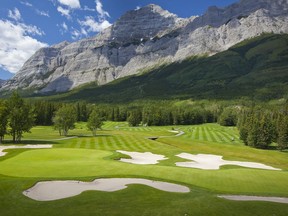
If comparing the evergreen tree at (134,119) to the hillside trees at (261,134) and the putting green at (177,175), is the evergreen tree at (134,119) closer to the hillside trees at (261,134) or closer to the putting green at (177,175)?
Result: the hillside trees at (261,134)

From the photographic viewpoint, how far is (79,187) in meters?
23.2

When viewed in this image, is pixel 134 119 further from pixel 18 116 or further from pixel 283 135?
pixel 18 116

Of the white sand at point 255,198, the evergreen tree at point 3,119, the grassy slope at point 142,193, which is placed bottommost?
the white sand at point 255,198

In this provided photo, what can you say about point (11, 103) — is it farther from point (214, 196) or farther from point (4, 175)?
point (214, 196)

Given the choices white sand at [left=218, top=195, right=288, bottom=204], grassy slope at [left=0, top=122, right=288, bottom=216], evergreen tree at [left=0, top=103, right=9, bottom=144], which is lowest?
white sand at [left=218, top=195, right=288, bottom=204]

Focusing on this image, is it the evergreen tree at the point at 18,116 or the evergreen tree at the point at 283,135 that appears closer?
the evergreen tree at the point at 18,116

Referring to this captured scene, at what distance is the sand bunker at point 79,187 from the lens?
68.7 feet

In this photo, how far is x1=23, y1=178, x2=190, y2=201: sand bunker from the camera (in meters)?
21.0

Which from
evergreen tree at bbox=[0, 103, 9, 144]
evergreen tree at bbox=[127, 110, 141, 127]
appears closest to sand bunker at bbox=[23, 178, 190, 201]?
evergreen tree at bbox=[0, 103, 9, 144]

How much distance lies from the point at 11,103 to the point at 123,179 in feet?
184

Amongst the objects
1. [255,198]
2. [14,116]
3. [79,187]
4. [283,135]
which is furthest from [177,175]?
[283,135]

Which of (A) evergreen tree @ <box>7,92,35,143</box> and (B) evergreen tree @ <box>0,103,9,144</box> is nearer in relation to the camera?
(B) evergreen tree @ <box>0,103,9,144</box>

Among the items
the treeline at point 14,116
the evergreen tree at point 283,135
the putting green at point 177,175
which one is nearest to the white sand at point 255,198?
the putting green at point 177,175

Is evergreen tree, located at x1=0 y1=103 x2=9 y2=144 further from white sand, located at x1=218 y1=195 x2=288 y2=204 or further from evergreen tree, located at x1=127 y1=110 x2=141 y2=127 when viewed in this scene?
evergreen tree, located at x1=127 y1=110 x2=141 y2=127
